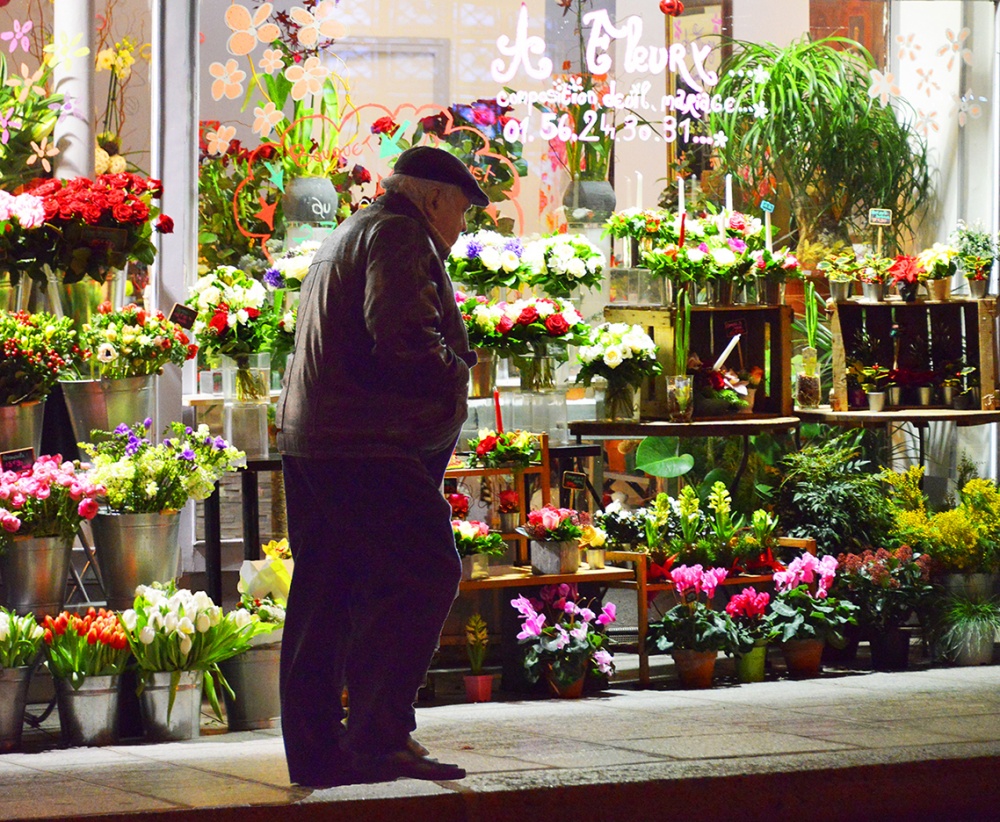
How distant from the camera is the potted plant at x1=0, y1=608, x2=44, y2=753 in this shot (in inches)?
194

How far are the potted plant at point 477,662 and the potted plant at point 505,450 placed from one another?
0.63 m

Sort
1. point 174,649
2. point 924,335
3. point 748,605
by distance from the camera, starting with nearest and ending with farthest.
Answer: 1. point 174,649
2. point 748,605
3. point 924,335

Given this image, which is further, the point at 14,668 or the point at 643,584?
the point at 643,584

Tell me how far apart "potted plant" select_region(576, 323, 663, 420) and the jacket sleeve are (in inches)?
93.0

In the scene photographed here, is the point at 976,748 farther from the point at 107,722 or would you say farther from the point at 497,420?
the point at 107,722

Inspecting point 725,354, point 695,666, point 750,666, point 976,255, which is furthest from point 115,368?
point 976,255

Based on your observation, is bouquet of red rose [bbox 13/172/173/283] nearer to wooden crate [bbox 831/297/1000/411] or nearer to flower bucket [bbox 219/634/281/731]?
flower bucket [bbox 219/634/281/731]

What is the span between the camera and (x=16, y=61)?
634 cm

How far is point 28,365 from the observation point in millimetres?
5289

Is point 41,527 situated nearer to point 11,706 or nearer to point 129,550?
point 129,550

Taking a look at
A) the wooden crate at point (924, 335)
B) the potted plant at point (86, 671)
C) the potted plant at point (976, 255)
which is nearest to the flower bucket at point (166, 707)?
the potted plant at point (86, 671)

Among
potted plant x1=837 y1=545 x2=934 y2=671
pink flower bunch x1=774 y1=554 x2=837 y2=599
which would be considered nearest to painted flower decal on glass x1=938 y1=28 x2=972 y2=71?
potted plant x1=837 y1=545 x2=934 y2=671

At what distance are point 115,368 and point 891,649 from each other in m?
3.44

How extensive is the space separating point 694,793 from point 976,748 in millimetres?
975
